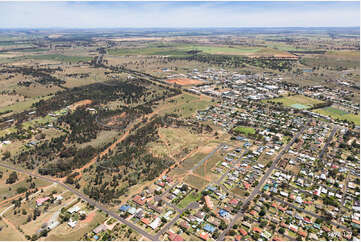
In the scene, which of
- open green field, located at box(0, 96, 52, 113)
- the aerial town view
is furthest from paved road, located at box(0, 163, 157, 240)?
open green field, located at box(0, 96, 52, 113)

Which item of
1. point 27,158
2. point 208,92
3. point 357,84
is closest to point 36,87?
point 27,158

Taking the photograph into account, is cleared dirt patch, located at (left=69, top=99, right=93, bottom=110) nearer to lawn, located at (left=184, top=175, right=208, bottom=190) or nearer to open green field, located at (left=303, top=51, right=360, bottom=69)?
lawn, located at (left=184, top=175, right=208, bottom=190)

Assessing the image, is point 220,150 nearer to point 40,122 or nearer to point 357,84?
point 40,122

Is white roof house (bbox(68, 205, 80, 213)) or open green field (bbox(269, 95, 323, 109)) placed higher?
open green field (bbox(269, 95, 323, 109))

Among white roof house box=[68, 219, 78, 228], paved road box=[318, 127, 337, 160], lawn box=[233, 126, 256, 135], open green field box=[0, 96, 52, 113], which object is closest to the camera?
white roof house box=[68, 219, 78, 228]

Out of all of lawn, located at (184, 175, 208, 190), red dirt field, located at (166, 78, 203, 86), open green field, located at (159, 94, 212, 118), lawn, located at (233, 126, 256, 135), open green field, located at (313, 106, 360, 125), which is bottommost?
lawn, located at (184, 175, 208, 190)

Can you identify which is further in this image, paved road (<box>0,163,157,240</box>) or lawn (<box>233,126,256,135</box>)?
lawn (<box>233,126,256,135</box>)

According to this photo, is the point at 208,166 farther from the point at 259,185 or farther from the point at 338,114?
the point at 338,114

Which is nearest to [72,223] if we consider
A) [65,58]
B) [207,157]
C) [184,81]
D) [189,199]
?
[189,199]
